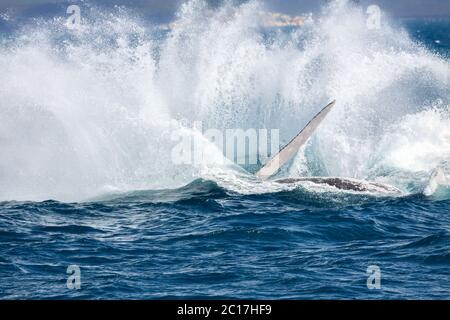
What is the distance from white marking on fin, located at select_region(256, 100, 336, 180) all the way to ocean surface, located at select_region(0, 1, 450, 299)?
18.0 inches

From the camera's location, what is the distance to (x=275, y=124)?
32594mm

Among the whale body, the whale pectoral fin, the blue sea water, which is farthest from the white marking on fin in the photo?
the whale pectoral fin

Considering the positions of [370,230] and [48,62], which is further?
[48,62]

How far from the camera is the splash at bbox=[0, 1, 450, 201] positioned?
2533 centimetres

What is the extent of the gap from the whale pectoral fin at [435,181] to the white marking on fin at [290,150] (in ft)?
16.3

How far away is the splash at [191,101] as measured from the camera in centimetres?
2533

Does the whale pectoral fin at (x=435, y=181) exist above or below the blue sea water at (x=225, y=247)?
above

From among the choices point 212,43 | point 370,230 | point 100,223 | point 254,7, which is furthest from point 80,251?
point 254,7

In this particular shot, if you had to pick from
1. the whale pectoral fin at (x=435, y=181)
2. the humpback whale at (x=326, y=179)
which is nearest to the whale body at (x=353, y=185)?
the humpback whale at (x=326, y=179)

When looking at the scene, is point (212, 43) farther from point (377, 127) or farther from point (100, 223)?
point (100, 223)

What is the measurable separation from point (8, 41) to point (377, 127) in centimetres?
1525

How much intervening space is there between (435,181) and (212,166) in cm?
746

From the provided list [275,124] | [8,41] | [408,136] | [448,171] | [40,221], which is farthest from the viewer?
[275,124]

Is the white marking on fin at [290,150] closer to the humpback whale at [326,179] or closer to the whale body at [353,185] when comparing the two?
the humpback whale at [326,179]
